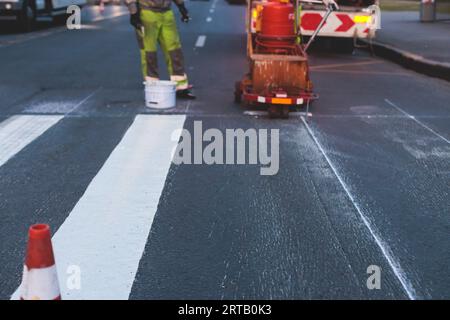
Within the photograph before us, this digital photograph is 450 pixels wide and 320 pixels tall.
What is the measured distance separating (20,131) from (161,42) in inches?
106

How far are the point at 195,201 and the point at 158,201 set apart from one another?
0.29 metres

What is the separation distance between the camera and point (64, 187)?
5.45 meters

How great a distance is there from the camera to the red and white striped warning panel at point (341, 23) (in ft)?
48.7

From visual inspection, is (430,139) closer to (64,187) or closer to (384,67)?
(64,187)

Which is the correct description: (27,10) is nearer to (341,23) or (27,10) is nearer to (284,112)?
(341,23)

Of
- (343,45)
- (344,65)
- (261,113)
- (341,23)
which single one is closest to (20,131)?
(261,113)

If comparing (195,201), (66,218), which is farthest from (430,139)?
(66,218)

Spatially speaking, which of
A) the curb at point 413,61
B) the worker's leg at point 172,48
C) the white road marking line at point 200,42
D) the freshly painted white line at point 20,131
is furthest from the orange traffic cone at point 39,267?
the white road marking line at point 200,42

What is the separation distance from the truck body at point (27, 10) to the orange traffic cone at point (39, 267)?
59.4 feet

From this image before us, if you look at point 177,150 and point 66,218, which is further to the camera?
point 177,150

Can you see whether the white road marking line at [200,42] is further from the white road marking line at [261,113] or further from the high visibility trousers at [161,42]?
the white road marking line at [261,113]
